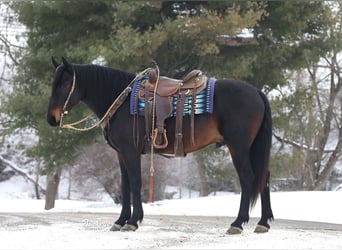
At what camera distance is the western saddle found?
632 centimetres

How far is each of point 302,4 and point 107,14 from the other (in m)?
5.17

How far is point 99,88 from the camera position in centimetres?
664

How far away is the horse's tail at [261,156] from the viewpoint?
636cm

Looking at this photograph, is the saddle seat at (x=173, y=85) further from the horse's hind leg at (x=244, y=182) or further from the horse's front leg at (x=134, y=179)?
the horse's hind leg at (x=244, y=182)

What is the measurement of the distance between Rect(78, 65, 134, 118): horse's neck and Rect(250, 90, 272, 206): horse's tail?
1721mm

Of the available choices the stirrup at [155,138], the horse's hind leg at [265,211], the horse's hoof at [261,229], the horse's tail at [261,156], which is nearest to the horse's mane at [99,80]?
the stirrup at [155,138]

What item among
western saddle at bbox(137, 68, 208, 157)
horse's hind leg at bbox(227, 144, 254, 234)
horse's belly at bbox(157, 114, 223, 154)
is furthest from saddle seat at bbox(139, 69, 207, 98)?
horse's hind leg at bbox(227, 144, 254, 234)

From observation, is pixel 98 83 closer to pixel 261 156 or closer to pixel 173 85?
pixel 173 85

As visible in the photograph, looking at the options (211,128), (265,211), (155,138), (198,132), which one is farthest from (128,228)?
(265,211)

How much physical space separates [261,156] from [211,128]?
667 millimetres

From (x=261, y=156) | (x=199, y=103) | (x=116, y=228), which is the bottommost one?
(x=116, y=228)

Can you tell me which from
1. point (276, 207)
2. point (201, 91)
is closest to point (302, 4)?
point (276, 207)

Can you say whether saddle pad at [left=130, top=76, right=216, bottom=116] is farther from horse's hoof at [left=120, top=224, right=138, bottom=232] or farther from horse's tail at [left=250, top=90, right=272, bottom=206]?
horse's hoof at [left=120, top=224, right=138, bottom=232]

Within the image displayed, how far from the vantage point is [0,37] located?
20.2 m
